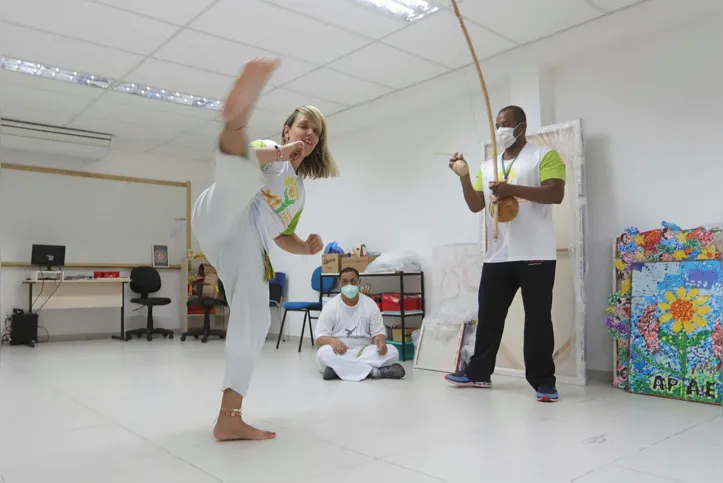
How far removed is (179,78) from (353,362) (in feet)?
10.2

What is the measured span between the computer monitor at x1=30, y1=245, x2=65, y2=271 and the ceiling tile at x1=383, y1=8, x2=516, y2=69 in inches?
202

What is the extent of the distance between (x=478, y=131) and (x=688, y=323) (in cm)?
237

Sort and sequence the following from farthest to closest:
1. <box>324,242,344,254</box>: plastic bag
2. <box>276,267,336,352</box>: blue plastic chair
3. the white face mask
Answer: <box>324,242,344,254</box>: plastic bag → <box>276,267,336,352</box>: blue plastic chair → the white face mask

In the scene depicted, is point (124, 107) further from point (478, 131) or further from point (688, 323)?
point (688, 323)

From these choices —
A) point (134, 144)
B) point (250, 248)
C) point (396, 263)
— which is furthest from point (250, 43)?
point (134, 144)

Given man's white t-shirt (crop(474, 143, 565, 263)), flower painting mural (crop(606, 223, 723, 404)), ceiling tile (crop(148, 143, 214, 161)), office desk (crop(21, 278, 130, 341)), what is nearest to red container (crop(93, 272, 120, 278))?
office desk (crop(21, 278, 130, 341))

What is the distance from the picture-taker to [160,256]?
799 centimetres

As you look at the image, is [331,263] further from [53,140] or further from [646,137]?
[53,140]

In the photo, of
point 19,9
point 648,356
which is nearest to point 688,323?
point 648,356

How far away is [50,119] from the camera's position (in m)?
6.35

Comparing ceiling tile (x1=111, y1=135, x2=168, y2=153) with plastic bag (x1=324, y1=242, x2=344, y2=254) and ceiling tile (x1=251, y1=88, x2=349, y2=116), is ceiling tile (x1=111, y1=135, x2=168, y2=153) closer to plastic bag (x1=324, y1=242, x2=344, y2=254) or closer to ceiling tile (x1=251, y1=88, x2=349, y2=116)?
ceiling tile (x1=251, y1=88, x2=349, y2=116)

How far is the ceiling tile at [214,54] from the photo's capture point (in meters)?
4.29

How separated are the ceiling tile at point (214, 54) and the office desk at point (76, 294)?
3.50m

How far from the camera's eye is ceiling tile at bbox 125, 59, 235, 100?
15.9 feet
